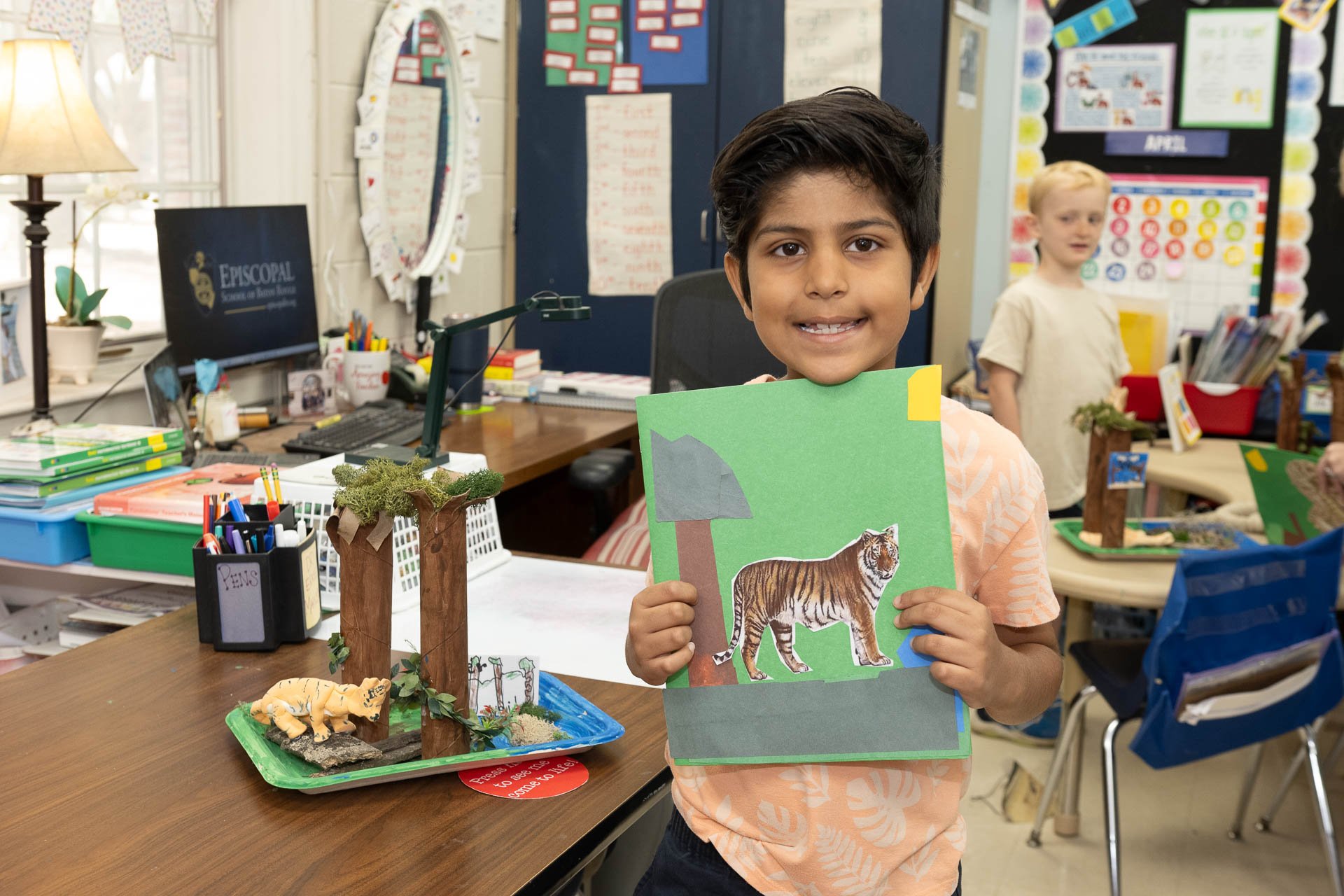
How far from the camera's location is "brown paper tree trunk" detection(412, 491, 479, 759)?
1.18 m

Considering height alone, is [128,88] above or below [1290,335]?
above

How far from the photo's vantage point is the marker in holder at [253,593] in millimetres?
1509

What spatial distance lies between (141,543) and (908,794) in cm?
124

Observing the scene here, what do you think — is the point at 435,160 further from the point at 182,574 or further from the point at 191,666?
the point at 191,666

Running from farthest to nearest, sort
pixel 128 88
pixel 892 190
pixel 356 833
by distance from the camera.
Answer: pixel 128 88 → pixel 356 833 → pixel 892 190

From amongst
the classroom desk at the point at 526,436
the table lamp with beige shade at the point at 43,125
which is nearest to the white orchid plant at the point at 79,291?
the table lamp with beige shade at the point at 43,125

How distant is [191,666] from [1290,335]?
3.32 meters

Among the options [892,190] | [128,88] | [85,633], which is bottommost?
[85,633]

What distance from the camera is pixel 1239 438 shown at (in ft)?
11.7

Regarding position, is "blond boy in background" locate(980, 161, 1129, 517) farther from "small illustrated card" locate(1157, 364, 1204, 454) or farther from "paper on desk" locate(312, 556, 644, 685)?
"paper on desk" locate(312, 556, 644, 685)

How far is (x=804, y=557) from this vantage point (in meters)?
1.00

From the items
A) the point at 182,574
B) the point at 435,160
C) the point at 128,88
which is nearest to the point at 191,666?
the point at 182,574

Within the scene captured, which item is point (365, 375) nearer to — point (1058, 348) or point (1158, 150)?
point (1058, 348)

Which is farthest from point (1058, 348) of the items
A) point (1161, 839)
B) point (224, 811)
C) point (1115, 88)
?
point (224, 811)
